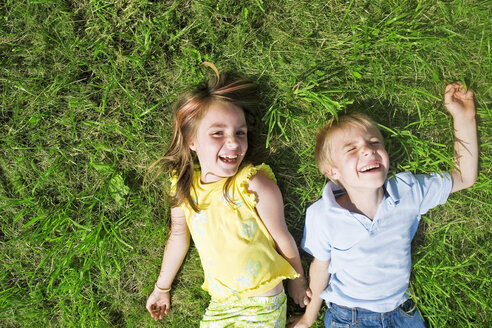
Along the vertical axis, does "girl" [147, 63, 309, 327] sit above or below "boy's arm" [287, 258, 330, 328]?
above

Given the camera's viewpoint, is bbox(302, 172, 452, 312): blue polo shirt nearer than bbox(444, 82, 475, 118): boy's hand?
Yes

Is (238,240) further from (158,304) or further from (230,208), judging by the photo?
(158,304)

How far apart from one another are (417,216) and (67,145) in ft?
8.97

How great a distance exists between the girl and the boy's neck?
497 millimetres

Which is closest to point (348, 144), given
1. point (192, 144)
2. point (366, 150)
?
point (366, 150)

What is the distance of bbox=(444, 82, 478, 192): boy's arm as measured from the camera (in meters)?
2.54

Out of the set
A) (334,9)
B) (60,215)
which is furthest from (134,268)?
(334,9)

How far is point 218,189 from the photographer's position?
8.23 ft

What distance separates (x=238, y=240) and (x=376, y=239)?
961 mm

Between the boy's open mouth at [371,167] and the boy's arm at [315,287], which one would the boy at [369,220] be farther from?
the boy's open mouth at [371,167]

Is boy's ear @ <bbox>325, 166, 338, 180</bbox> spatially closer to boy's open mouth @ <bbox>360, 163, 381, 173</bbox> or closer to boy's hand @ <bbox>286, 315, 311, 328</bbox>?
boy's open mouth @ <bbox>360, 163, 381, 173</bbox>

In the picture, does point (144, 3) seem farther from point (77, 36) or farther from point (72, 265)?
point (72, 265)

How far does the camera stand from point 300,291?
2781 millimetres

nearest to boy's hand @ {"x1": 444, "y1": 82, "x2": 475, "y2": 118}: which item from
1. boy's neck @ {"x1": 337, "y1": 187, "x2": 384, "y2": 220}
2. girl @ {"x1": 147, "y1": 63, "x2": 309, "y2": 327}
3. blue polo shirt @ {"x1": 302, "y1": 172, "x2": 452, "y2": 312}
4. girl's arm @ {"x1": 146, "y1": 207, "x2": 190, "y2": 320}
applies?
blue polo shirt @ {"x1": 302, "y1": 172, "x2": 452, "y2": 312}
